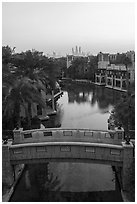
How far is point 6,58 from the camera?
1930 centimetres

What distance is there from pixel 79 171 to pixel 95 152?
266 centimetres

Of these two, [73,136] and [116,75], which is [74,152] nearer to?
[73,136]

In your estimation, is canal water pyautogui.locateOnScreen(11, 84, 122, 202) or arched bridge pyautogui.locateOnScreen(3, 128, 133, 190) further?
canal water pyautogui.locateOnScreen(11, 84, 122, 202)

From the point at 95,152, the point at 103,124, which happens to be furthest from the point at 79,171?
the point at 103,124

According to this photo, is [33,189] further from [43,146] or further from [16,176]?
[43,146]

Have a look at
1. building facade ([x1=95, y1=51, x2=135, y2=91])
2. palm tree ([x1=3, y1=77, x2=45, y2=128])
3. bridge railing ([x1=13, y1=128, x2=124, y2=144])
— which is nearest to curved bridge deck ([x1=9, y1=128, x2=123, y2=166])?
bridge railing ([x1=13, y1=128, x2=124, y2=144])

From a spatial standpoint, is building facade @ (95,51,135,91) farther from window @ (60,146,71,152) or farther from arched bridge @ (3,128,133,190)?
window @ (60,146,71,152)

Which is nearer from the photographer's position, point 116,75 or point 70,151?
point 70,151

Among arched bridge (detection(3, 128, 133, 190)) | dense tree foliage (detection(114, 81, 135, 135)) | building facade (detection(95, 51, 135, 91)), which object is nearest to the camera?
arched bridge (detection(3, 128, 133, 190))

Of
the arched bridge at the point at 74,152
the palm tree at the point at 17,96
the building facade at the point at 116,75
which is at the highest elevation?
the building facade at the point at 116,75

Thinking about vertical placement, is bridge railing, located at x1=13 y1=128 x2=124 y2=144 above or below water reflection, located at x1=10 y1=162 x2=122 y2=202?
above

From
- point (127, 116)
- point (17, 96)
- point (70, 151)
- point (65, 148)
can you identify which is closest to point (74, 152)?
point (70, 151)

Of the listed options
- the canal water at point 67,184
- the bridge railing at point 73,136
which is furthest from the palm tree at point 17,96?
the canal water at point 67,184

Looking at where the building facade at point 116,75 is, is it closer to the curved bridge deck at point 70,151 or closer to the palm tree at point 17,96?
the palm tree at point 17,96
